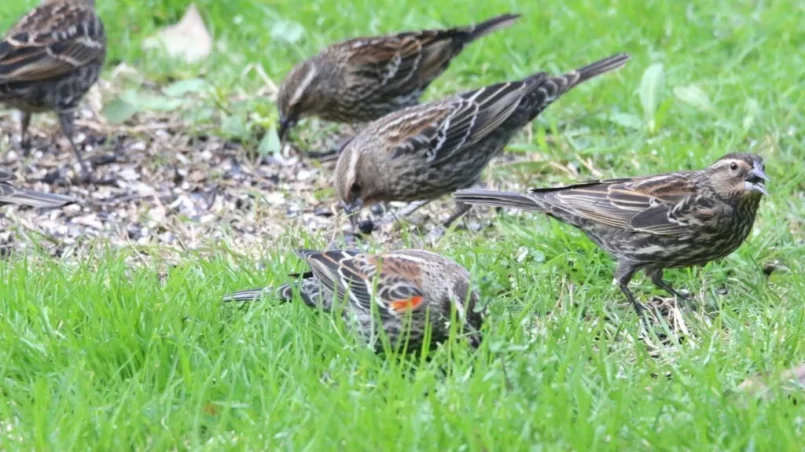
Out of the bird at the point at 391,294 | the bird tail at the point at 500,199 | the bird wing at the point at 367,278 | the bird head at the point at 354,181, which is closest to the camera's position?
the bird at the point at 391,294

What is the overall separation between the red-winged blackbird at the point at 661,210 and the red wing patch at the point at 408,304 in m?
1.28

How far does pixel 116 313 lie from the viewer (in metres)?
5.08

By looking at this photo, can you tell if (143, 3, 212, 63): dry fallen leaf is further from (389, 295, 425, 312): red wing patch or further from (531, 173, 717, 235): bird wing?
(389, 295, 425, 312): red wing patch

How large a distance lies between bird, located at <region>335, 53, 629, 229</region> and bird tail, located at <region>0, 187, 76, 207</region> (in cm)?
159

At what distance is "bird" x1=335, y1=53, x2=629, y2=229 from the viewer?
723cm

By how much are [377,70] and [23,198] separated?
2.80 m

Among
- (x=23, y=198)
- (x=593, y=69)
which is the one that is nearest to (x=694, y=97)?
(x=593, y=69)

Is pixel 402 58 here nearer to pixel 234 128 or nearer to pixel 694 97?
pixel 234 128

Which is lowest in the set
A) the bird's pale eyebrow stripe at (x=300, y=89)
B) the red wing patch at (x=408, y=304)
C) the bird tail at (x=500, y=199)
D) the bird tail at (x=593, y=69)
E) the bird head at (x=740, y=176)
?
the red wing patch at (x=408, y=304)

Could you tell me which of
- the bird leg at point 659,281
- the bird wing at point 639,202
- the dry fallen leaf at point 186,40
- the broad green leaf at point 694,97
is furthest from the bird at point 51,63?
the broad green leaf at point 694,97

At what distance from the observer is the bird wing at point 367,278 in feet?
16.6

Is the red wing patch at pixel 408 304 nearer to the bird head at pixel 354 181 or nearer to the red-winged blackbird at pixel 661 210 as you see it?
the red-winged blackbird at pixel 661 210

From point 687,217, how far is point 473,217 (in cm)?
176

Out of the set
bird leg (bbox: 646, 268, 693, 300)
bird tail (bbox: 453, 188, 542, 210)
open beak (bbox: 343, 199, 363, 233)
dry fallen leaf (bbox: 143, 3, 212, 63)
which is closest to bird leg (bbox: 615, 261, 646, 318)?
bird leg (bbox: 646, 268, 693, 300)
